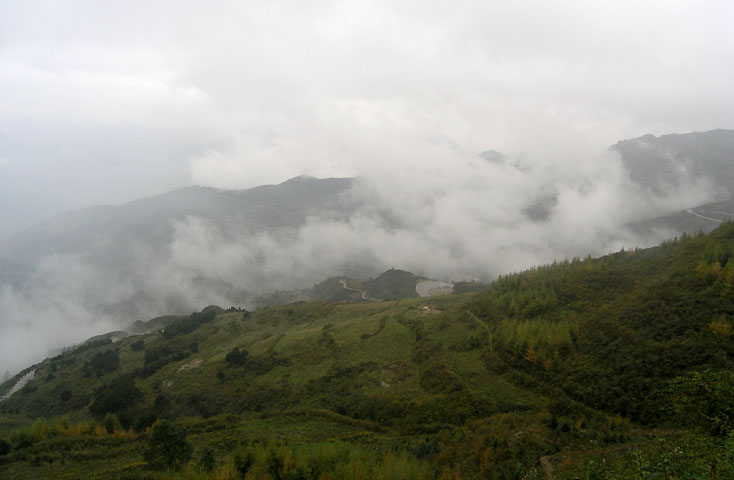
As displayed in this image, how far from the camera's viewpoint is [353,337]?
63812 mm

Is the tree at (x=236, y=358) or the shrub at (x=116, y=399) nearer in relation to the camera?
the shrub at (x=116, y=399)

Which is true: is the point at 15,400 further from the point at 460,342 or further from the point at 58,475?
the point at 460,342

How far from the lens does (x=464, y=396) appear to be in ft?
127

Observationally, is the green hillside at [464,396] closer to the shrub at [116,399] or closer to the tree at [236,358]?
the shrub at [116,399]

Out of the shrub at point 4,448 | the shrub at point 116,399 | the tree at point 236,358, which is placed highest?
the shrub at point 4,448

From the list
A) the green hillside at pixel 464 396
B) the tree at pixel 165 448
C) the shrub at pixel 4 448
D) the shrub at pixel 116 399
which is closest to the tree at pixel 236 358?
the green hillside at pixel 464 396

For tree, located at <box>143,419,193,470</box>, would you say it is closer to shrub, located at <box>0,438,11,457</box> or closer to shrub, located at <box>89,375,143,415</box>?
shrub, located at <box>0,438,11,457</box>

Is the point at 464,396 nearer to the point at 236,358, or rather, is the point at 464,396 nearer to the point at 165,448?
the point at 165,448

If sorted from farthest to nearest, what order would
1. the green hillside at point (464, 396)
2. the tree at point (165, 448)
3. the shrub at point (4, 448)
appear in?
the shrub at point (4, 448)
the tree at point (165, 448)
the green hillside at point (464, 396)

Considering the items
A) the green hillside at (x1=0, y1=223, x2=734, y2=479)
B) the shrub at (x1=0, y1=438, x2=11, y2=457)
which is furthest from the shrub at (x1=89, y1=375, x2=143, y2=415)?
the shrub at (x1=0, y1=438, x2=11, y2=457)

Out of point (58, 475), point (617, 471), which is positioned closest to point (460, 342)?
point (617, 471)

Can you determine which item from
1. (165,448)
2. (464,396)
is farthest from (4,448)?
(464,396)

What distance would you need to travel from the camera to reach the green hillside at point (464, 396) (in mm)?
21297

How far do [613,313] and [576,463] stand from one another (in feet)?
87.5
